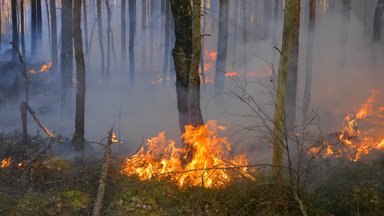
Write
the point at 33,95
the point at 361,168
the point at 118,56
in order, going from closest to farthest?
the point at 361,168, the point at 33,95, the point at 118,56

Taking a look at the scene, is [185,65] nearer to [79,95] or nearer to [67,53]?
[79,95]

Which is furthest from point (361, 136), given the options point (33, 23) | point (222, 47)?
point (33, 23)

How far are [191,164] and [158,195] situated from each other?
117 centimetres

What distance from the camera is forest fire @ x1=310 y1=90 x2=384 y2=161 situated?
452 inches

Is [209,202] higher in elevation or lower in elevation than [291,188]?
lower

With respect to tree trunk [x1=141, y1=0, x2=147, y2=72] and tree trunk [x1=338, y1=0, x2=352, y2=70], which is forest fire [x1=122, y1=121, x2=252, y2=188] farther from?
tree trunk [x1=141, y1=0, x2=147, y2=72]

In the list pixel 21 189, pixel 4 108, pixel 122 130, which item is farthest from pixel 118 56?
pixel 21 189

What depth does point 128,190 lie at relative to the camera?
6922 mm

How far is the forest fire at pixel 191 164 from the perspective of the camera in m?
7.44

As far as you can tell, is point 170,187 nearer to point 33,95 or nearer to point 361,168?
point 361,168

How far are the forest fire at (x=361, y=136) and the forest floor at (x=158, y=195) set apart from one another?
6.45 ft

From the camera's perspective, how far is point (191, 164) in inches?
311

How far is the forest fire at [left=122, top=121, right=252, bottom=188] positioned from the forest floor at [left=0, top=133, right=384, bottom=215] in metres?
0.25

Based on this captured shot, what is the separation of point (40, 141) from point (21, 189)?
3.91 m
